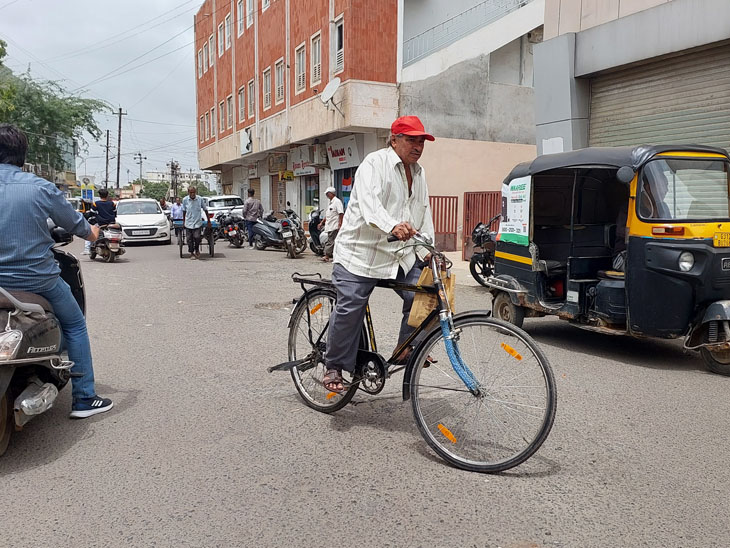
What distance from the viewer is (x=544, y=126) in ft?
43.3

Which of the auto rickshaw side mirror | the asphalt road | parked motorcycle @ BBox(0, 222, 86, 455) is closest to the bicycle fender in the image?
the asphalt road

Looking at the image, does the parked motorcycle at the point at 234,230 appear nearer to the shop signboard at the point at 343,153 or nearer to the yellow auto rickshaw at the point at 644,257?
the shop signboard at the point at 343,153

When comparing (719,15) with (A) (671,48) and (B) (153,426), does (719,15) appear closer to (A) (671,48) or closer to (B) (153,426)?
(A) (671,48)

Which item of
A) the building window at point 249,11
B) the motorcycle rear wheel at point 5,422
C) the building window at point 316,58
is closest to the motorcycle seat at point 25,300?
the motorcycle rear wheel at point 5,422

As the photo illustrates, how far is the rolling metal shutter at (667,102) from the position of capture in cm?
997

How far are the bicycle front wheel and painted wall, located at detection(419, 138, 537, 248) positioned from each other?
16.0 m

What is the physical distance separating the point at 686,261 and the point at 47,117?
137 ft

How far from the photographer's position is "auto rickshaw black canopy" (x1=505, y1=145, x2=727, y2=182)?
579cm

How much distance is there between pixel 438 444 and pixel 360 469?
17.6 inches

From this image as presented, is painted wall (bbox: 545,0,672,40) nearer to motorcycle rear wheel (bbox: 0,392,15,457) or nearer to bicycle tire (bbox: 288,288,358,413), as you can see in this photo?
bicycle tire (bbox: 288,288,358,413)

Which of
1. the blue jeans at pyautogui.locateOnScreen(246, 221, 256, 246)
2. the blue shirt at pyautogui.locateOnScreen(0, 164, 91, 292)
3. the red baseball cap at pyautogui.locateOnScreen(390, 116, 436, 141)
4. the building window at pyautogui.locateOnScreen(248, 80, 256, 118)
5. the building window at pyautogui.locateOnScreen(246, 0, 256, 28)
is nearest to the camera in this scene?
the blue shirt at pyautogui.locateOnScreen(0, 164, 91, 292)

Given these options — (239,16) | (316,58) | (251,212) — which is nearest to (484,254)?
(251,212)

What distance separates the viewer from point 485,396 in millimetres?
3395

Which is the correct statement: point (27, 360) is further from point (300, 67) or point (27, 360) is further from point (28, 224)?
point (300, 67)
